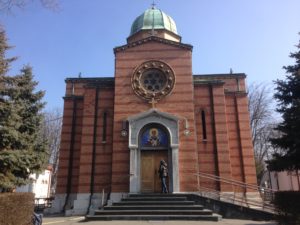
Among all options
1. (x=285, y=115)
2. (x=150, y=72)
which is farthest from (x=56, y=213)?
(x=285, y=115)

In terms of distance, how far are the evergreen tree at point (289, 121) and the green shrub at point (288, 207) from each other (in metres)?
1.48

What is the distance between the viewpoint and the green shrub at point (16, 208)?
28.4 ft

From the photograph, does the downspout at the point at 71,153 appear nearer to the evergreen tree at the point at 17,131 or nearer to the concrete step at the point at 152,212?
the evergreen tree at the point at 17,131

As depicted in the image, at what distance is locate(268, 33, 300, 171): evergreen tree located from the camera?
11258 mm

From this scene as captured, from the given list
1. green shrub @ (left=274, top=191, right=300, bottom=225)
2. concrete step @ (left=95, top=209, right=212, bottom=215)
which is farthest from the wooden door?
green shrub @ (left=274, top=191, right=300, bottom=225)

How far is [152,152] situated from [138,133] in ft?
4.81

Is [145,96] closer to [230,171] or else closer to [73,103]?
[73,103]

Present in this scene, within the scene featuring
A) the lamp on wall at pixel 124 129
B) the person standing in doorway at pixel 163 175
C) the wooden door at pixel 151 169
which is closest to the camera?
the person standing in doorway at pixel 163 175

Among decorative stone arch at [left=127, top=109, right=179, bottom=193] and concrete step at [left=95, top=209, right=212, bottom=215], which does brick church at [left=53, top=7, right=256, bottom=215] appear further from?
concrete step at [left=95, top=209, right=212, bottom=215]

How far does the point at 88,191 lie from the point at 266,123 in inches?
778

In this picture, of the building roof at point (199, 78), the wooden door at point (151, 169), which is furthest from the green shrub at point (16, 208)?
the building roof at point (199, 78)

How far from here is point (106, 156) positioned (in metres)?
18.6

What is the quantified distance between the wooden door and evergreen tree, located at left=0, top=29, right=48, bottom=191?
5.76m

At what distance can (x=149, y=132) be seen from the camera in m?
18.5
